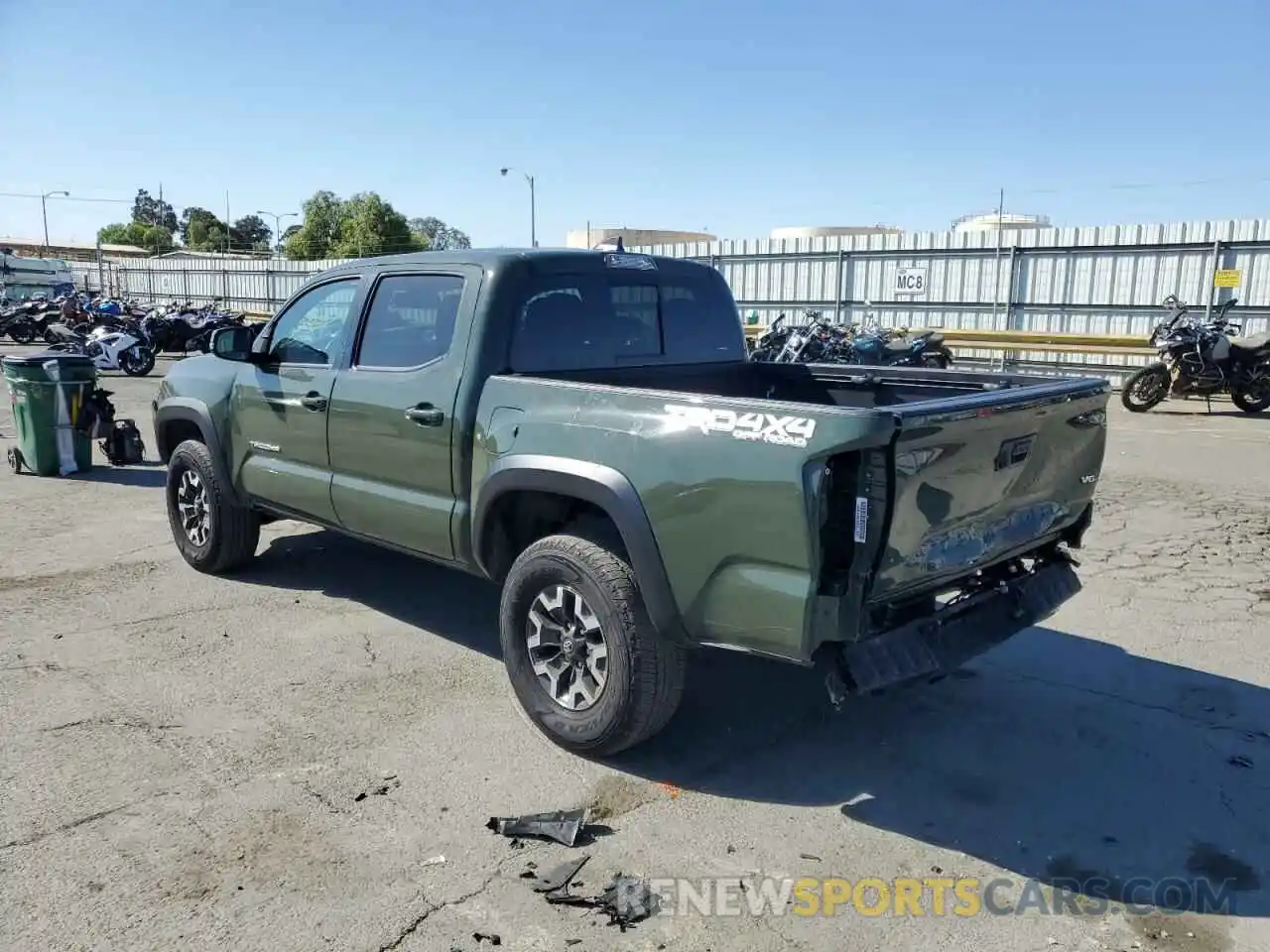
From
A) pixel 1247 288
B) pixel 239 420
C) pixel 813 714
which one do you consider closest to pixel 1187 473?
pixel 813 714

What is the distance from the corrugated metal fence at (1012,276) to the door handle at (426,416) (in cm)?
1761

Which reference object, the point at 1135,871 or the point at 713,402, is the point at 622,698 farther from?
the point at 1135,871

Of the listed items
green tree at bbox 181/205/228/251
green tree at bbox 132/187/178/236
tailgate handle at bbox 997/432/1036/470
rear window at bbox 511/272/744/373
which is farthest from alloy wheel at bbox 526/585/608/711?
green tree at bbox 132/187/178/236

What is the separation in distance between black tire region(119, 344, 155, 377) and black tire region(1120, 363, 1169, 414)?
1732cm

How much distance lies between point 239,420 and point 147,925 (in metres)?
3.47

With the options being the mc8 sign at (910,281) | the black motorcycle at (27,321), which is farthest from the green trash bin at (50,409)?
the black motorcycle at (27,321)

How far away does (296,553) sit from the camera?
6.92 metres

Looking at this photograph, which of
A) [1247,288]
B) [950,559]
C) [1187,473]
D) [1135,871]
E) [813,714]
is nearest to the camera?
[1135,871]

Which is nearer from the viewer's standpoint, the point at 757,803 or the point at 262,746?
the point at 757,803

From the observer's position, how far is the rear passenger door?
446 cm

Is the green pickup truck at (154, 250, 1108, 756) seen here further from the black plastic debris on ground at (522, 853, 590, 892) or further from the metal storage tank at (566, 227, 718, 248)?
the metal storage tank at (566, 227, 718, 248)

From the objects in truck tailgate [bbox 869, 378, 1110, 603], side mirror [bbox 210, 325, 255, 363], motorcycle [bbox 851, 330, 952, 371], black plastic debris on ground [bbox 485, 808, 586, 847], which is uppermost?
side mirror [bbox 210, 325, 255, 363]

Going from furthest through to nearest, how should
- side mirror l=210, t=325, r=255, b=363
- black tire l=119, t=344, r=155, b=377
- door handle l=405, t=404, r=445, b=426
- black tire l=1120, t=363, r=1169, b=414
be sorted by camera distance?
black tire l=119, t=344, r=155, b=377 < black tire l=1120, t=363, r=1169, b=414 < side mirror l=210, t=325, r=255, b=363 < door handle l=405, t=404, r=445, b=426

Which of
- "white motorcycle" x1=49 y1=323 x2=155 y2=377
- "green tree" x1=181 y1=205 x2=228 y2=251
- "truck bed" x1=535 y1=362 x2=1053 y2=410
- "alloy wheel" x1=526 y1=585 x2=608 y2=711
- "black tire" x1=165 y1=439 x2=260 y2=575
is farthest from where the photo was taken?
"green tree" x1=181 y1=205 x2=228 y2=251
